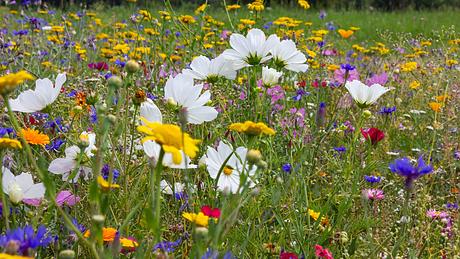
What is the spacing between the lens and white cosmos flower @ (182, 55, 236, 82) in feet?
4.04

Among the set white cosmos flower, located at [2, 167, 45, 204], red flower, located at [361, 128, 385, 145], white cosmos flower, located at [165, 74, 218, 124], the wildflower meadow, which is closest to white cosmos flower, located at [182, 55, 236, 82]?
the wildflower meadow

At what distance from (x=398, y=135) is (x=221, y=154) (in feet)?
4.75

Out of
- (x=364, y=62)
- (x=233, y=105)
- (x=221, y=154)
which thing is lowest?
(x=364, y=62)

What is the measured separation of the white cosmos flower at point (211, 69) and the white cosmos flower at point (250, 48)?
0.03 metres

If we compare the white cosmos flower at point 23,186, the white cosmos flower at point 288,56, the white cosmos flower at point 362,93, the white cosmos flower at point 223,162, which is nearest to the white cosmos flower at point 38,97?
the white cosmos flower at point 23,186

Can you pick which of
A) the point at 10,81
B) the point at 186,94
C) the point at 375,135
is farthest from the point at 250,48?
the point at 10,81

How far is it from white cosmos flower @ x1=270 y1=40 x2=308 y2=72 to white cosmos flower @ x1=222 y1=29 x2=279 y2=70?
4 centimetres

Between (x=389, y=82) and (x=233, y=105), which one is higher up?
(x=233, y=105)

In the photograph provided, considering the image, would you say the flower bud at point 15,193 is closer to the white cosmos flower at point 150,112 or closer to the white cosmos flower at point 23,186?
the white cosmos flower at point 23,186

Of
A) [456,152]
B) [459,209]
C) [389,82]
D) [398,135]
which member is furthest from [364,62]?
[459,209]

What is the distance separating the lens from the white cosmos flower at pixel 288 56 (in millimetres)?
1244

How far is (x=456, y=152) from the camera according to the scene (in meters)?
1.97

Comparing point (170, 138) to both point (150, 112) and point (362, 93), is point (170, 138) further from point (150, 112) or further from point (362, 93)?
point (362, 93)

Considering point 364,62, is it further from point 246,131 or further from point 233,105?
point 246,131
